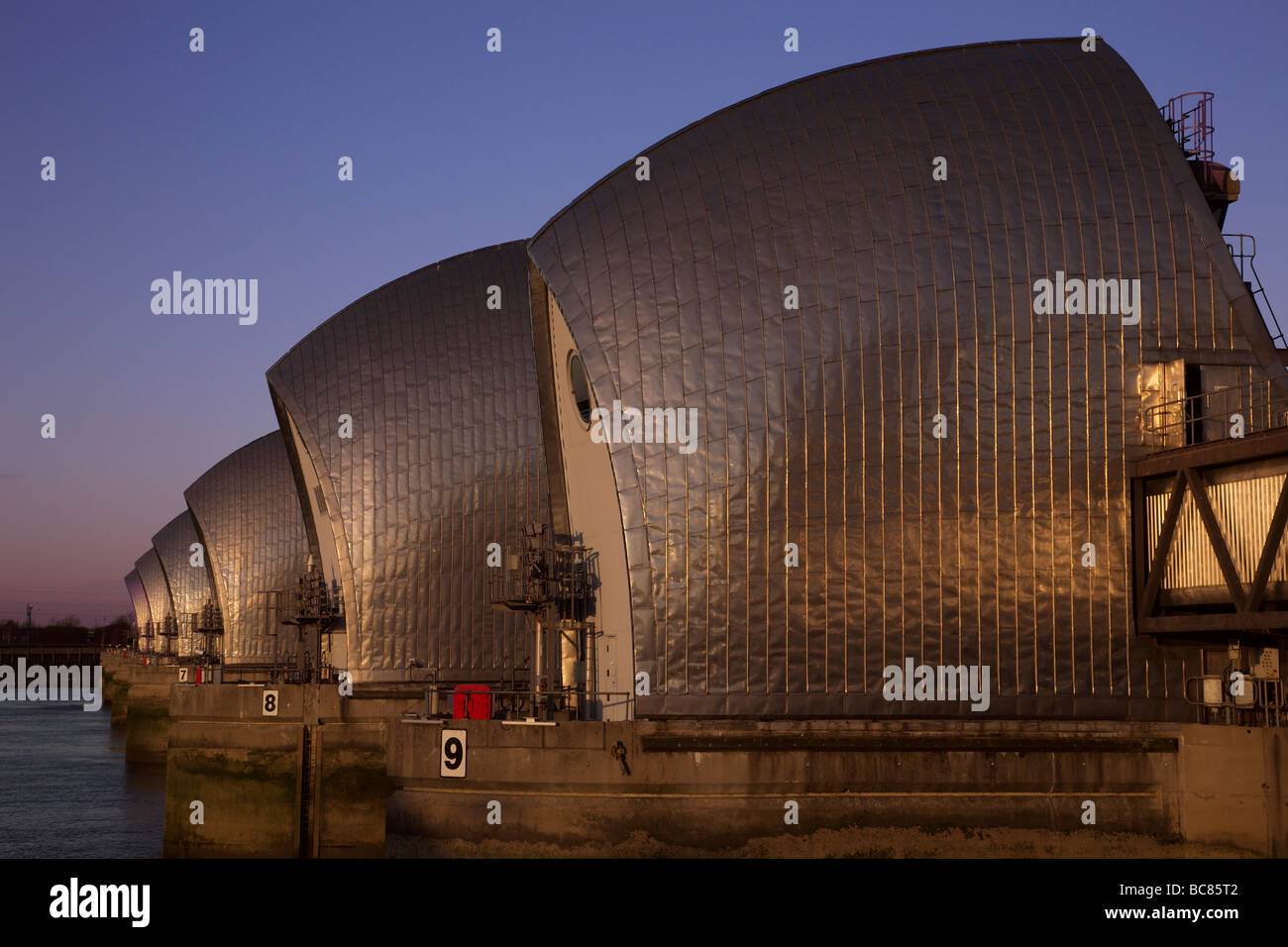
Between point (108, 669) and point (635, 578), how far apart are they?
135 metres

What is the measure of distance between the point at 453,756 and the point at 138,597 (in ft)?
461

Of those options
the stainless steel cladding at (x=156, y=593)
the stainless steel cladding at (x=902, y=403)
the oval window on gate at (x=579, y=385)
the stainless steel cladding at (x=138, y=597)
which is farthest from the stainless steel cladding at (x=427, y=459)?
the stainless steel cladding at (x=138, y=597)

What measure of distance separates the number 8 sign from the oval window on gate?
10.0m

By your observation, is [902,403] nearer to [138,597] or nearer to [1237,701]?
[1237,701]

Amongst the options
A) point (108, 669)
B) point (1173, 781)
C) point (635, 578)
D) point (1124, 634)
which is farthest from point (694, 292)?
point (108, 669)

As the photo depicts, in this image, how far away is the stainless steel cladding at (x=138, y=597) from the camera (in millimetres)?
154625

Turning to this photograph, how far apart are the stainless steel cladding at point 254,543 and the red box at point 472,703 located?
1725 inches

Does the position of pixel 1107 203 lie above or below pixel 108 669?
above

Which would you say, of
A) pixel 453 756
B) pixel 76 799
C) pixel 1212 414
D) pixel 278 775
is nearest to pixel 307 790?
pixel 278 775

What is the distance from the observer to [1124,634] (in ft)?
111

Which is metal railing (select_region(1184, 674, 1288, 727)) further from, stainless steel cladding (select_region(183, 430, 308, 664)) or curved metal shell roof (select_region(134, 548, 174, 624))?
curved metal shell roof (select_region(134, 548, 174, 624))

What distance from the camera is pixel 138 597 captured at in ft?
530
